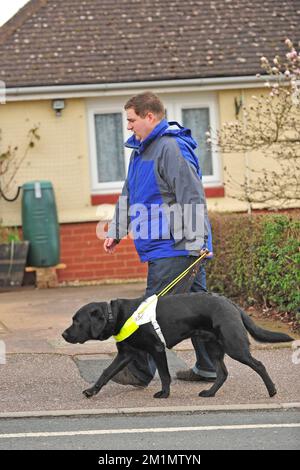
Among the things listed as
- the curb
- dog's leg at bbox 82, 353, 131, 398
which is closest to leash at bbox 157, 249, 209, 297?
dog's leg at bbox 82, 353, 131, 398

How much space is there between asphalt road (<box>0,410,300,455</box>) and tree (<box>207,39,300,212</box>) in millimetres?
6093

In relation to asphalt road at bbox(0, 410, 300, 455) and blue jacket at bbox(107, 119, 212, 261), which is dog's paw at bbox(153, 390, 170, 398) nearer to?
asphalt road at bbox(0, 410, 300, 455)

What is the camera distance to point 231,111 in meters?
17.2

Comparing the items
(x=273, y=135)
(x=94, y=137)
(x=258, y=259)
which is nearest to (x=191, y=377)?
(x=258, y=259)

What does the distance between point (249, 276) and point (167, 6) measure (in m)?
7.27

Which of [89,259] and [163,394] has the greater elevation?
[163,394]

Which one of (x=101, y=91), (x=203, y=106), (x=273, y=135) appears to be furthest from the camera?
(x=203, y=106)

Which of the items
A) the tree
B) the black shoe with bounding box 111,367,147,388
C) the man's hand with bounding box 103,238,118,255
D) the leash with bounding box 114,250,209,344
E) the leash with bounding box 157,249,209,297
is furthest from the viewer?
the tree

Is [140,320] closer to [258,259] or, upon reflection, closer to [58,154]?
[258,259]

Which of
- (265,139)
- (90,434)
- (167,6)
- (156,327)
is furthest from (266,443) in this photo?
(167,6)

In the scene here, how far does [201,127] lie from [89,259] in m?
2.80

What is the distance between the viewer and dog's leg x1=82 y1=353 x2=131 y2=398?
8.05 metres

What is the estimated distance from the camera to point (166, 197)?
8234mm

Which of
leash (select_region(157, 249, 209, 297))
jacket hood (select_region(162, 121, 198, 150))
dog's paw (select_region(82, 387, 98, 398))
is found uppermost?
jacket hood (select_region(162, 121, 198, 150))
